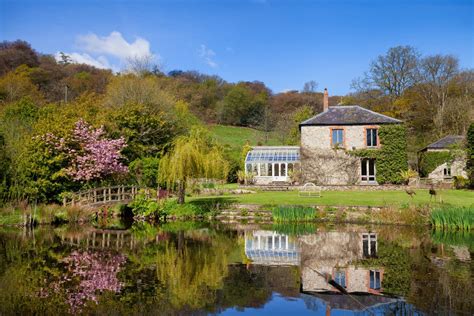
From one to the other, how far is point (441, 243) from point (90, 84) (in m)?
47.6

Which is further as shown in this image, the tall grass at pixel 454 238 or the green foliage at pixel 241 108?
the green foliage at pixel 241 108

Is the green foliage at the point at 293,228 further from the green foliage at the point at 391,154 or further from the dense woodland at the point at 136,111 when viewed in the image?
the green foliage at the point at 391,154

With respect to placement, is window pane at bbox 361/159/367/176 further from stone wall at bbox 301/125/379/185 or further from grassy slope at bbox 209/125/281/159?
grassy slope at bbox 209/125/281/159

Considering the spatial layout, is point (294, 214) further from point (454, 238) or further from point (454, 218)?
point (454, 238)

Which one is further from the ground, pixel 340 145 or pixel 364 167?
pixel 340 145

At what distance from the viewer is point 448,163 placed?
103 feet

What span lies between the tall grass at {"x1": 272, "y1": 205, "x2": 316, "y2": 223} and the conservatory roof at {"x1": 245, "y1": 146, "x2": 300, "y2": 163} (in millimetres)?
14082

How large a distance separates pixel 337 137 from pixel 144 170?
46.3 ft

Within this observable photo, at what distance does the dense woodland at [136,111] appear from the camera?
67.1 ft

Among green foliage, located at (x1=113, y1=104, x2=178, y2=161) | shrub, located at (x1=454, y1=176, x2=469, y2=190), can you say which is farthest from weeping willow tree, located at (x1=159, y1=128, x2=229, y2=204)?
shrub, located at (x1=454, y1=176, x2=469, y2=190)

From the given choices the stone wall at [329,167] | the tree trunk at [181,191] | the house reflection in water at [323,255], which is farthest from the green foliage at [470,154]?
the tree trunk at [181,191]

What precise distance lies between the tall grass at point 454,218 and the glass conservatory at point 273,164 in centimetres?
1636

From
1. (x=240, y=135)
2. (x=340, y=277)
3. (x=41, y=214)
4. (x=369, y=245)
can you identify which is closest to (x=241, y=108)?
(x=240, y=135)

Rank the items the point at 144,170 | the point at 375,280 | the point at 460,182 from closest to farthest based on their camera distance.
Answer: the point at 375,280, the point at 460,182, the point at 144,170
